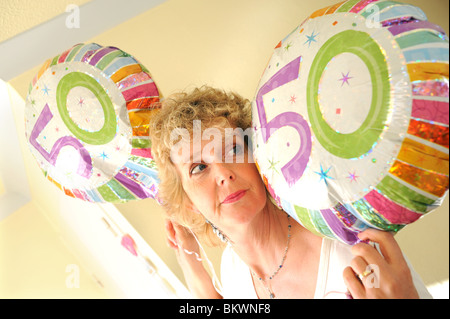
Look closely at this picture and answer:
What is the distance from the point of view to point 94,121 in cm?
122

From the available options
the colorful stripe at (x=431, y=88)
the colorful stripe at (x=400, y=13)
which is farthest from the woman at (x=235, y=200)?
the colorful stripe at (x=400, y=13)

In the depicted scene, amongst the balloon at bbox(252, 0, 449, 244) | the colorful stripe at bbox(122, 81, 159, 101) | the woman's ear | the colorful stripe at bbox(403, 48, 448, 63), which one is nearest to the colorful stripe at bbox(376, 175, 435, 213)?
the balloon at bbox(252, 0, 449, 244)

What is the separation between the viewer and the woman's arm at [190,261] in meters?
1.46

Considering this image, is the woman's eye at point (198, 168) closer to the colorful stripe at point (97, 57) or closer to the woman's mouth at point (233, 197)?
the woman's mouth at point (233, 197)

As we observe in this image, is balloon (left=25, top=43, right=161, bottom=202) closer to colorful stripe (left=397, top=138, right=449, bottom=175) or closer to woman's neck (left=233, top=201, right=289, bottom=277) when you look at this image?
woman's neck (left=233, top=201, right=289, bottom=277)

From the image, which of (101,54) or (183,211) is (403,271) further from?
(101,54)

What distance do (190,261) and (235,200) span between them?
→ 532 mm

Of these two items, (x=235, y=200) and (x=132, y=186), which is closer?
(x=235, y=200)

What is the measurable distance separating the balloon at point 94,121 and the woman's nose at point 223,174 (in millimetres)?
244

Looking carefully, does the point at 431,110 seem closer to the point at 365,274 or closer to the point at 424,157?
the point at 424,157

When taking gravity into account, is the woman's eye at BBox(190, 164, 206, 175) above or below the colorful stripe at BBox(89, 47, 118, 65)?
below

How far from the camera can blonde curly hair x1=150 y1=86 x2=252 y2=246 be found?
3.74ft

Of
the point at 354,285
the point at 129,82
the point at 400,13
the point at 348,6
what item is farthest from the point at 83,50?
the point at 354,285

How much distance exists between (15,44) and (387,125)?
1.09 m
